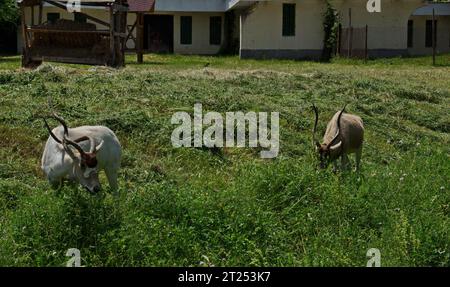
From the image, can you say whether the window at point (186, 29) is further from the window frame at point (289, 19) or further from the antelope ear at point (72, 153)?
the antelope ear at point (72, 153)

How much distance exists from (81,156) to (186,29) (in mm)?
29377

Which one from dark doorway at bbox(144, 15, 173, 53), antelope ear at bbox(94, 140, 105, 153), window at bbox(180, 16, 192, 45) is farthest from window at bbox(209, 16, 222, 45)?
antelope ear at bbox(94, 140, 105, 153)

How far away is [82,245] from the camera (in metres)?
7.49

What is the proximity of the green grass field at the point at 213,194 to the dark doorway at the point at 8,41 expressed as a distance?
22358 millimetres

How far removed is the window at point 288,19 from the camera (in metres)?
32.0

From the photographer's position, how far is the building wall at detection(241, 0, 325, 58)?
31953mm

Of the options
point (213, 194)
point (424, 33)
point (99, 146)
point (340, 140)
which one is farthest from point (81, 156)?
point (424, 33)

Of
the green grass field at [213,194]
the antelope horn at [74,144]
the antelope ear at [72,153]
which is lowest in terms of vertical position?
the green grass field at [213,194]

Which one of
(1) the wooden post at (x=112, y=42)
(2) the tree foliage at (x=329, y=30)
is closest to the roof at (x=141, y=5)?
(1) the wooden post at (x=112, y=42)

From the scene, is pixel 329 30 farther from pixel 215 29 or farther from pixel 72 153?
pixel 72 153

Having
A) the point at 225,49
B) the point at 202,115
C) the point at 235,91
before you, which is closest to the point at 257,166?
the point at 202,115
